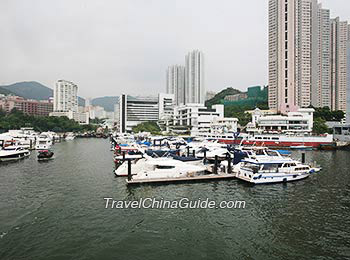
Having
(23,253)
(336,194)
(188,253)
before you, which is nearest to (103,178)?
(23,253)

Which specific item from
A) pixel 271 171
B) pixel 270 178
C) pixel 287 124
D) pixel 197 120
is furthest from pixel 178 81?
pixel 270 178

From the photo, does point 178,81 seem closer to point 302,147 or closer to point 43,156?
point 302,147

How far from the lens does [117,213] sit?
17.3 m

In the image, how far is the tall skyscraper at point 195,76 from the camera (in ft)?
522

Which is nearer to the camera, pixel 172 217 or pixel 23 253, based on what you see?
pixel 23 253

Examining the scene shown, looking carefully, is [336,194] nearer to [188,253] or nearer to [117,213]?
[188,253]

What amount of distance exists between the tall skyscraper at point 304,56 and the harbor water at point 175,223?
3656 inches

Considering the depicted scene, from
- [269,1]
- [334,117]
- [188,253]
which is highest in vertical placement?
[269,1]

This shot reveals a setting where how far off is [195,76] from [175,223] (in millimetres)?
152323

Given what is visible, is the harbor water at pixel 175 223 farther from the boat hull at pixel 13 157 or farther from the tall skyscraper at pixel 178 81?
the tall skyscraper at pixel 178 81

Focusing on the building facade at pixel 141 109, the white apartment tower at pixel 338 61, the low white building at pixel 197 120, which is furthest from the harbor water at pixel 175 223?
the building facade at pixel 141 109

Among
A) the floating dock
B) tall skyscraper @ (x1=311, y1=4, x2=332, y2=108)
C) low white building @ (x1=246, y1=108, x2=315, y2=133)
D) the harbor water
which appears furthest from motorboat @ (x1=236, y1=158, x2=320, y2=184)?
tall skyscraper @ (x1=311, y1=4, x2=332, y2=108)

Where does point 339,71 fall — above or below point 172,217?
above

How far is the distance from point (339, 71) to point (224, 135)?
79709 mm
